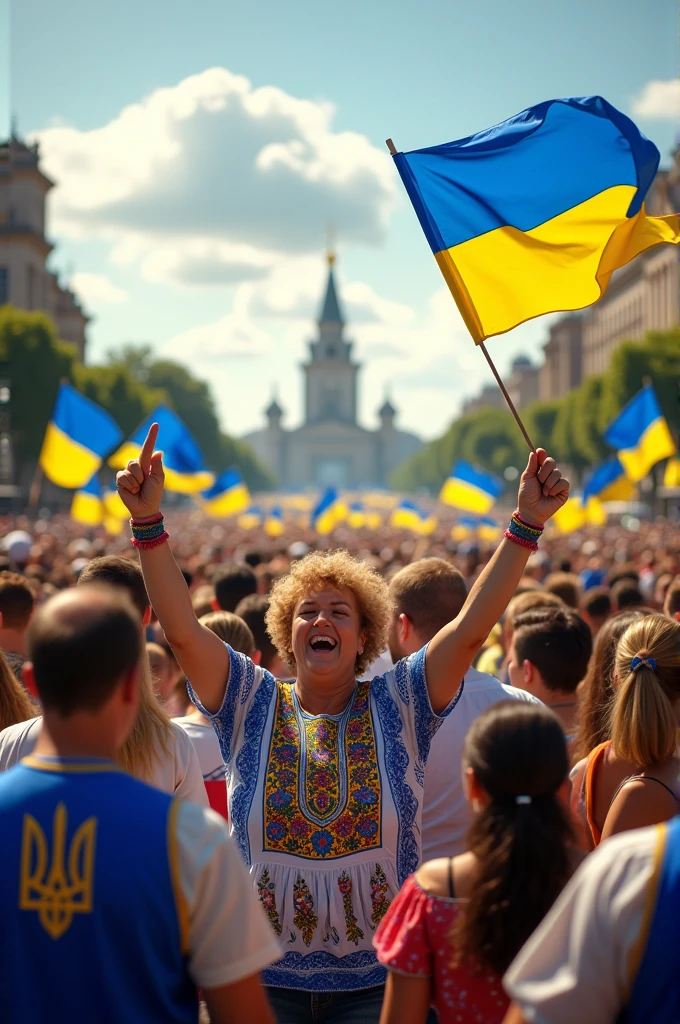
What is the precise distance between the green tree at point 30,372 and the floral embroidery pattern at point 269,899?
49.7 metres

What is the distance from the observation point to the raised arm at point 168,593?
10.6 ft

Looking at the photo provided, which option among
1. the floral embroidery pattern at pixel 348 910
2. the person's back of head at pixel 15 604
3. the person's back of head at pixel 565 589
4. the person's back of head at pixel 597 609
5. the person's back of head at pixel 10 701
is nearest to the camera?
the floral embroidery pattern at pixel 348 910

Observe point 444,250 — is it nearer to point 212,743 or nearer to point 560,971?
point 212,743

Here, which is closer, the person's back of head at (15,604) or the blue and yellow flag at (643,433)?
the person's back of head at (15,604)

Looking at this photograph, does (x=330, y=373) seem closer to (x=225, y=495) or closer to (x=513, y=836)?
(x=225, y=495)

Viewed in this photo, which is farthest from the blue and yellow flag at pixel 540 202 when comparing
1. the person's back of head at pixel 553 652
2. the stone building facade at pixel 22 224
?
the stone building facade at pixel 22 224

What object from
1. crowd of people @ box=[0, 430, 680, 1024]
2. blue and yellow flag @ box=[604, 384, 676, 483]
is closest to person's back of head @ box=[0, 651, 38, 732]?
crowd of people @ box=[0, 430, 680, 1024]

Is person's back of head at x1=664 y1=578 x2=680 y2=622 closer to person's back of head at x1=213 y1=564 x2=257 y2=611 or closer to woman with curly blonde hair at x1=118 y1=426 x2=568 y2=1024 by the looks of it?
person's back of head at x1=213 y1=564 x2=257 y2=611

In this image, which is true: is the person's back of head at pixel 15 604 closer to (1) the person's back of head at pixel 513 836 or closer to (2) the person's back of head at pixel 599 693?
(2) the person's back of head at pixel 599 693

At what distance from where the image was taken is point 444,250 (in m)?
5.21

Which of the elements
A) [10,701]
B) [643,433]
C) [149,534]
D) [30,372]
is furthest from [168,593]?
[30,372]

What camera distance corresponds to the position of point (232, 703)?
3357 mm

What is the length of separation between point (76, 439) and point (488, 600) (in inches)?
537

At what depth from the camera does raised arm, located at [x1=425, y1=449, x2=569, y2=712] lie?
326 cm
